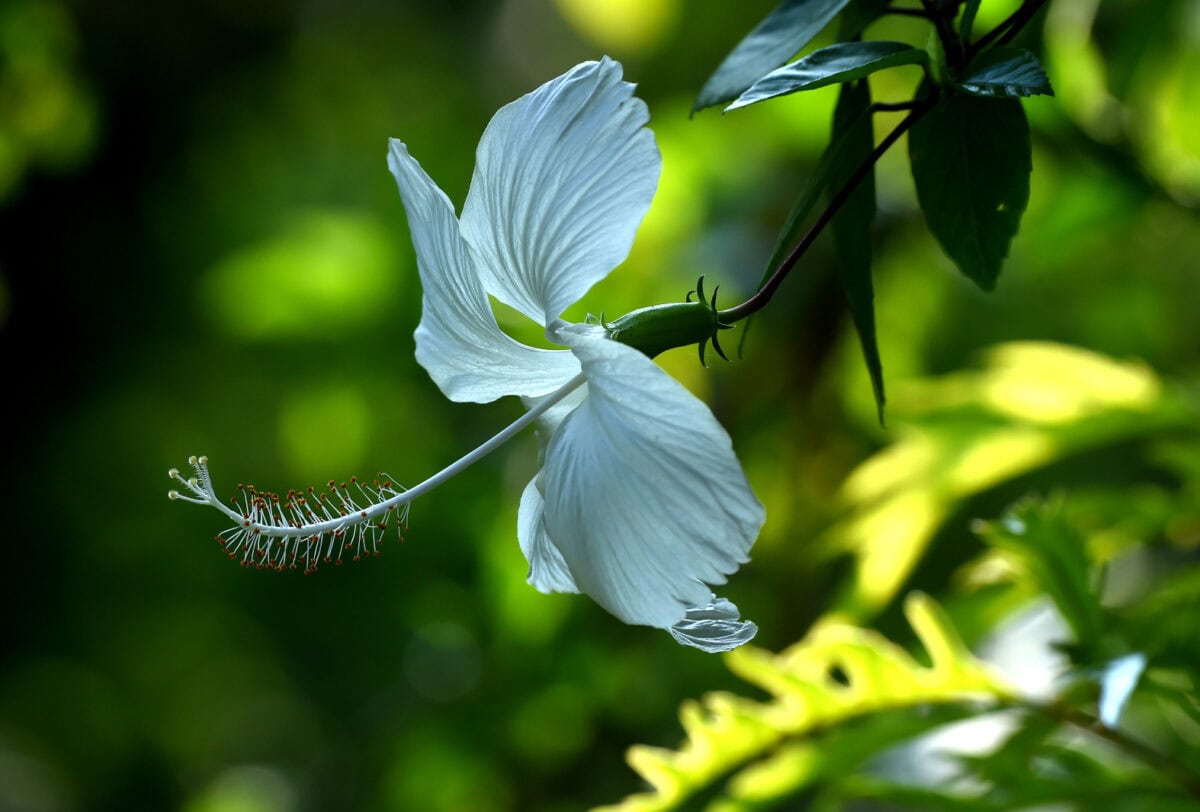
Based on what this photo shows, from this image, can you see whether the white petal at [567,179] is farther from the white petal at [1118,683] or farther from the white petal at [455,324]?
the white petal at [1118,683]

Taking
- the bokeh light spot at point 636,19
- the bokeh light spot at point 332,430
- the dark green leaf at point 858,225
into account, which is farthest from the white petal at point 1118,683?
the bokeh light spot at point 636,19

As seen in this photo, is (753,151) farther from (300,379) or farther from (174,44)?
(174,44)

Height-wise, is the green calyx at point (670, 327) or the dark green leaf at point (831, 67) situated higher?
the dark green leaf at point (831, 67)

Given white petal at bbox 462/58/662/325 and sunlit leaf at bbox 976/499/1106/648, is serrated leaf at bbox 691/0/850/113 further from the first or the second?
sunlit leaf at bbox 976/499/1106/648

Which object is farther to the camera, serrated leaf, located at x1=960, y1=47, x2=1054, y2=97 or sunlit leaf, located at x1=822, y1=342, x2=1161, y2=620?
sunlit leaf, located at x1=822, y1=342, x2=1161, y2=620

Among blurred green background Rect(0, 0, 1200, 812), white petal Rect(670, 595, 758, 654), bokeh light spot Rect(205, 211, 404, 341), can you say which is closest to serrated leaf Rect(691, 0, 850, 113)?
white petal Rect(670, 595, 758, 654)

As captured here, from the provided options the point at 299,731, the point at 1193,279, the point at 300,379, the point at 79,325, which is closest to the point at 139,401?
the point at 79,325
